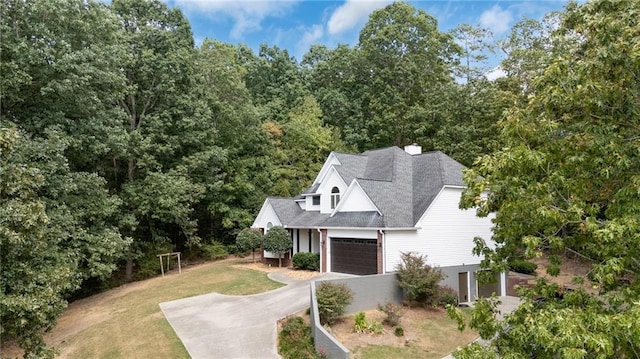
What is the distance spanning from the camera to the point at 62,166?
682 inches

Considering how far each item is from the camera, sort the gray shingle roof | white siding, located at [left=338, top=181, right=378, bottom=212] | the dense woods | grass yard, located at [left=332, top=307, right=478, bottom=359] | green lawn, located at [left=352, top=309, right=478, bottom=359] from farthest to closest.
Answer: white siding, located at [left=338, top=181, right=378, bottom=212] → the gray shingle roof → grass yard, located at [left=332, top=307, right=478, bottom=359] → green lawn, located at [left=352, top=309, right=478, bottom=359] → the dense woods

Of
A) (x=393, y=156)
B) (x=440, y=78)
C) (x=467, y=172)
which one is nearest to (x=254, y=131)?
(x=393, y=156)

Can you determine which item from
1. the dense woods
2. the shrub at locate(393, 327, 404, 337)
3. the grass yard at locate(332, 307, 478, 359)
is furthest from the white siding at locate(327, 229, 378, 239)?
the dense woods

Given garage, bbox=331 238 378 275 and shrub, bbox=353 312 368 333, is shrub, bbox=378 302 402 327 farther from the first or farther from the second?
garage, bbox=331 238 378 275

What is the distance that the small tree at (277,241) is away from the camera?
80.6 ft

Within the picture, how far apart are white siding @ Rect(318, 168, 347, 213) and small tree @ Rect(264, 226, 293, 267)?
2880mm

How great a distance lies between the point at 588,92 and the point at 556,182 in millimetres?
1607

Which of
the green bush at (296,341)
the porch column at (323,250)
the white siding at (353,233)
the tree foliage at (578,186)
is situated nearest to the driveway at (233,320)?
the green bush at (296,341)

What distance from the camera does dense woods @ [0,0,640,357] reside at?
21.6 feet

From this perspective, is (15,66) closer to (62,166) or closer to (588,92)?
(62,166)

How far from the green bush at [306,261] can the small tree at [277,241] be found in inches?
49.1

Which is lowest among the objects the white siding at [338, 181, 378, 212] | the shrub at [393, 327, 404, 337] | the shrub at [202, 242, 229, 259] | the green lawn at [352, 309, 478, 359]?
the green lawn at [352, 309, 478, 359]

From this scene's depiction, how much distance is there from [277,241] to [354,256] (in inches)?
229

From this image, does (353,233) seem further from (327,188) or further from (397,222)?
(327,188)
